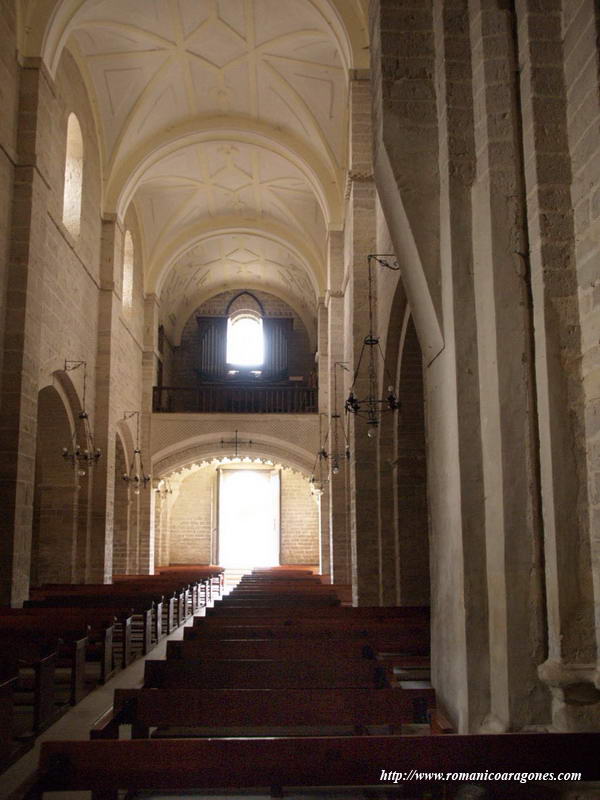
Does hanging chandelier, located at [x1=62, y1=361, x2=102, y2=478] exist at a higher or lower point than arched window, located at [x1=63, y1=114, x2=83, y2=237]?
lower

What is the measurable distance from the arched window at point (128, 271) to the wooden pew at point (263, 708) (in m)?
17.1

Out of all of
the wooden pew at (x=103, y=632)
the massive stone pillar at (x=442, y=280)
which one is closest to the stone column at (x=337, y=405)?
the wooden pew at (x=103, y=632)

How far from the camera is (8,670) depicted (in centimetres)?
594

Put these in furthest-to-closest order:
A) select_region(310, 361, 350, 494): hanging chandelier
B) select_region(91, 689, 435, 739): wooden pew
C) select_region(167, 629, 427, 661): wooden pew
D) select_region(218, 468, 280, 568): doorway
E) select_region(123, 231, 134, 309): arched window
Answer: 1. select_region(218, 468, 280, 568): doorway
2. select_region(123, 231, 134, 309): arched window
3. select_region(310, 361, 350, 494): hanging chandelier
4. select_region(167, 629, 427, 661): wooden pew
5. select_region(91, 689, 435, 739): wooden pew

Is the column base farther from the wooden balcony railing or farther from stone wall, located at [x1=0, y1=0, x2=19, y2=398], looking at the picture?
the wooden balcony railing

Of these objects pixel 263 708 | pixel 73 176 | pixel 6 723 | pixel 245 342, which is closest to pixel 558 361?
pixel 263 708

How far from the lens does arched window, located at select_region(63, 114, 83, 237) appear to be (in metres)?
15.8

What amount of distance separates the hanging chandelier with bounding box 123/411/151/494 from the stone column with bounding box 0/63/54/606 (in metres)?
9.11

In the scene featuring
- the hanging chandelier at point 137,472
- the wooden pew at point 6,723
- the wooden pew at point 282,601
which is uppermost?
the hanging chandelier at point 137,472

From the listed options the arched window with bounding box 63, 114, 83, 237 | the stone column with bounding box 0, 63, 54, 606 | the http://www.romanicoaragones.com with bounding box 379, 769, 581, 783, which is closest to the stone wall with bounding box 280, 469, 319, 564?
the arched window with bounding box 63, 114, 83, 237

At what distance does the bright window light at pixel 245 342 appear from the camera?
91.9 feet

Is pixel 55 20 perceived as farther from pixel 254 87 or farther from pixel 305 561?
pixel 305 561

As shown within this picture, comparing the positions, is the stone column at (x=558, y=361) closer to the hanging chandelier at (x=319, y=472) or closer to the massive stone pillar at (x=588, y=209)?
the massive stone pillar at (x=588, y=209)

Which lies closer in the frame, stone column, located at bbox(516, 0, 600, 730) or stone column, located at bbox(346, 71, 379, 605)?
stone column, located at bbox(516, 0, 600, 730)
